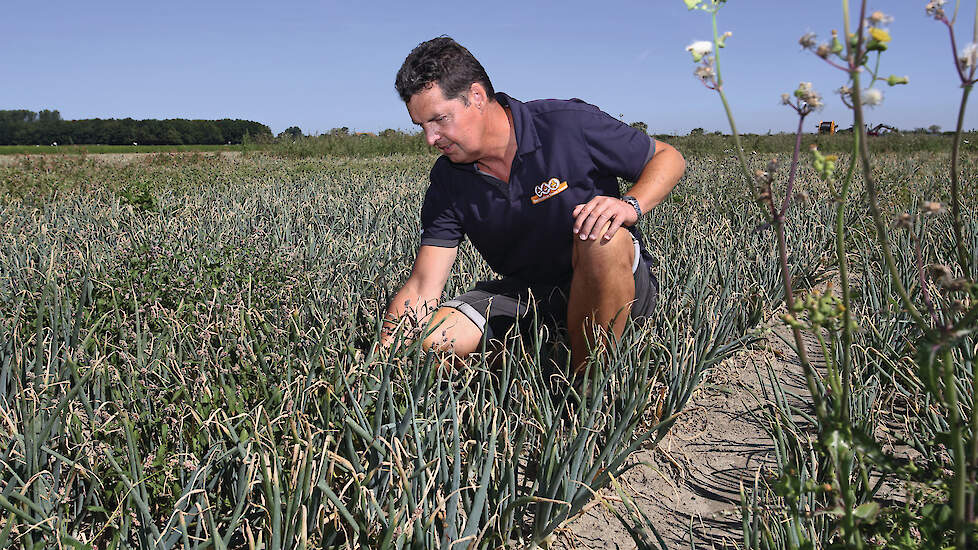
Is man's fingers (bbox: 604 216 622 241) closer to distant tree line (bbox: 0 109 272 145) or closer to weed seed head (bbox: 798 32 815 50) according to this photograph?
weed seed head (bbox: 798 32 815 50)

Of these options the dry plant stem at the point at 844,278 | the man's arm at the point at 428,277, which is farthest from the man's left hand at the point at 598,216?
the dry plant stem at the point at 844,278

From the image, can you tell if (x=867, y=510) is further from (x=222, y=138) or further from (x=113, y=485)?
(x=222, y=138)

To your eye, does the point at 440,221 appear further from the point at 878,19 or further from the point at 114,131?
the point at 114,131

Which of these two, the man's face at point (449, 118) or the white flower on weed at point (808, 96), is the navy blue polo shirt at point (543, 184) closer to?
the man's face at point (449, 118)

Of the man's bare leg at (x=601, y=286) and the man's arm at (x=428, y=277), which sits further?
the man's arm at (x=428, y=277)

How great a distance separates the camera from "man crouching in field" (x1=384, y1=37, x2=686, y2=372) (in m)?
2.04

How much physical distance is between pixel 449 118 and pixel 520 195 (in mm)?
357

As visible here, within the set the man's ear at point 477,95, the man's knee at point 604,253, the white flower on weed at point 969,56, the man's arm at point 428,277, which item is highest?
the man's ear at point 477,95

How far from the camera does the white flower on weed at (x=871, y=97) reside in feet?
1.93

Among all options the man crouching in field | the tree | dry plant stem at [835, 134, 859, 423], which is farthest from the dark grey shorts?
the tree

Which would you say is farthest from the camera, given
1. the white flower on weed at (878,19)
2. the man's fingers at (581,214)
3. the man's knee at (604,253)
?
the man's knee at (604,253)

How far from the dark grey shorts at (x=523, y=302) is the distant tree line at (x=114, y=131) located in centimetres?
5232

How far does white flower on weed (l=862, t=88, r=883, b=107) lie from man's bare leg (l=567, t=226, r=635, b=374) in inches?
48.8

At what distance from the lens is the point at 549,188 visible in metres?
2.20
